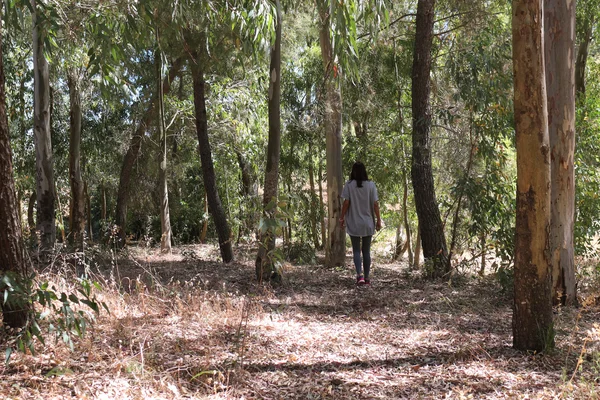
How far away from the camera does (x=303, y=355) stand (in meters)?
4.46

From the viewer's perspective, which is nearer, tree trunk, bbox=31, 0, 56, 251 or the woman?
the woman

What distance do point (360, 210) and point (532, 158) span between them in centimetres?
377

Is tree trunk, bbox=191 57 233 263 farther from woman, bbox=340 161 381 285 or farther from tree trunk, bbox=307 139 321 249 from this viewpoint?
tree trunk, bbox=307 139 321 249

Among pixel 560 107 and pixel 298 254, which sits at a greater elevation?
pixel 560 107

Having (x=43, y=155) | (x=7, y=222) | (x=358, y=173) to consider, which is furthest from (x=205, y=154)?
(x=7, y=222)

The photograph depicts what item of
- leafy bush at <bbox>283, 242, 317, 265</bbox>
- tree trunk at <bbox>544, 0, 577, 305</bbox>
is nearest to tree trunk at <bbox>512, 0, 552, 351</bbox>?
tree trunk at <bbox>544, 0, 577, 305</bbox>

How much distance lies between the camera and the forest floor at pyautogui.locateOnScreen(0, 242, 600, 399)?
366cm

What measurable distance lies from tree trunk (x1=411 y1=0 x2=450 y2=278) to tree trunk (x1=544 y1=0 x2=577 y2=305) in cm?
242

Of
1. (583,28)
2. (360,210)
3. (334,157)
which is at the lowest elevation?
(360,210)

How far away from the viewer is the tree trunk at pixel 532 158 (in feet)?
13.9

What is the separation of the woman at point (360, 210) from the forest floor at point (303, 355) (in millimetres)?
1362

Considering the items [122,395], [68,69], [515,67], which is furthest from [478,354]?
[68,69]

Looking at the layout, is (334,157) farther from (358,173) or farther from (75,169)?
(75,169)

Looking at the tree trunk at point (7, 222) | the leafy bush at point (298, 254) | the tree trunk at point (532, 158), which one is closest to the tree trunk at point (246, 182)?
the leafy bush at point (298, 254)
